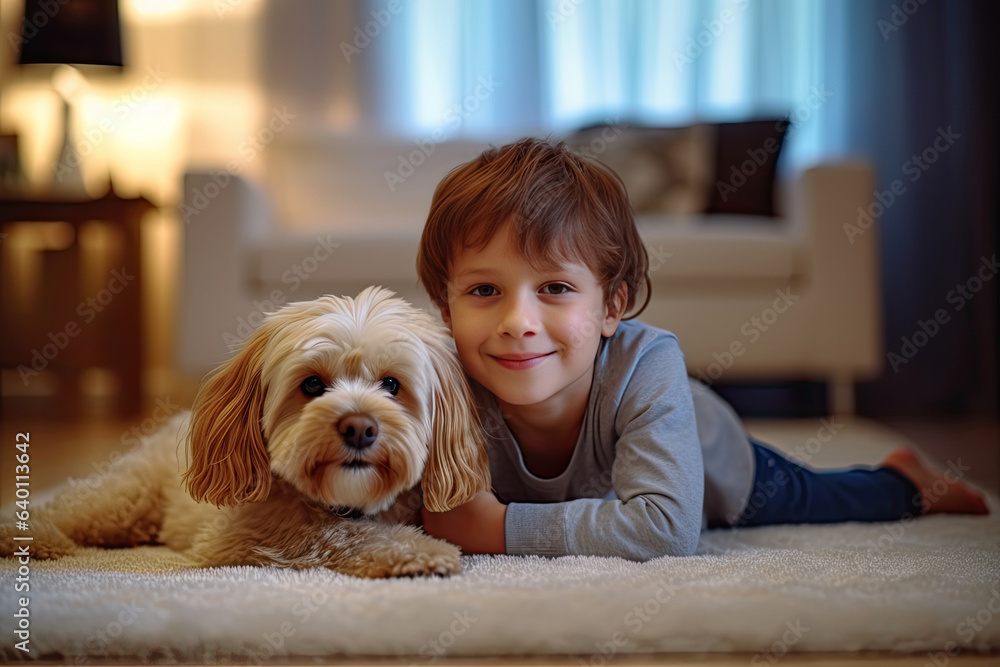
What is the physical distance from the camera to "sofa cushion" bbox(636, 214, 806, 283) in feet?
9.62

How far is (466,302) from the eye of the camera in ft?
4.09

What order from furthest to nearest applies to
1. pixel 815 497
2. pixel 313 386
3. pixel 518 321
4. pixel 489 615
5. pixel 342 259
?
1. pixel 342 259
2. pixel 815 497
3. pixel 518 321
4. pixel 313 386
5. pixel 489 615

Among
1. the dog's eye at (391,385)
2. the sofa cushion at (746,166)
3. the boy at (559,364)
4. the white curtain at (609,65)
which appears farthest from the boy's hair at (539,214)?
the white curtain at (609,65)

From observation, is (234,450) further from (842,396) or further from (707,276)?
(842,396)

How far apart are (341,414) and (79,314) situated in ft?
9.94

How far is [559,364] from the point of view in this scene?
4.10 feet

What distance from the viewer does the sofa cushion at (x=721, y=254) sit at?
9.62 ft


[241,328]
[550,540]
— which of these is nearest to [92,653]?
[550,540]

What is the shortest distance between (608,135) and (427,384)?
8.77 feet

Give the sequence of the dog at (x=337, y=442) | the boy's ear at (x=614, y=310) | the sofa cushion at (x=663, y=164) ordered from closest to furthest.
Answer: the dog at (x=337, y=442) < the boy's ear at (x=614, y=310) < the sofa cushion at (x=663, y=164)

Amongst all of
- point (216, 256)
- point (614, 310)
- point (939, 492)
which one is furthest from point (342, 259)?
point (939, 492)

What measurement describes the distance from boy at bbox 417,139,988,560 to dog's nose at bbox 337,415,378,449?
0.24 m

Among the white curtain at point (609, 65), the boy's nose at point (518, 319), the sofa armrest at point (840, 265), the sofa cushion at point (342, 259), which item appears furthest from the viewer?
the white curtain at point (609, 65)

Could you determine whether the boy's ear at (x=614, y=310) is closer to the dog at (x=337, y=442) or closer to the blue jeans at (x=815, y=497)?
the dog at (x=337, y=442)
